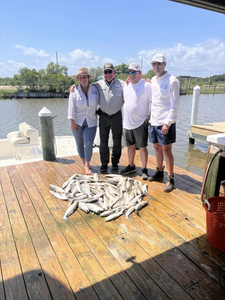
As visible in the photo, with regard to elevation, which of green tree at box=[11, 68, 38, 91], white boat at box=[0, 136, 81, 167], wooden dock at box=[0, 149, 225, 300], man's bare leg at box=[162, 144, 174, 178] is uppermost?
green tree at box=[11, 68, 38, 91]

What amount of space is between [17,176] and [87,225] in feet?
6.53

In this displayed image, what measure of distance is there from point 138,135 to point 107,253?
2.00 meters

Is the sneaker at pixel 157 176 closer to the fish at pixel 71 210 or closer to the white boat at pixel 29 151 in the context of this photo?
the fish at pixel 71 210

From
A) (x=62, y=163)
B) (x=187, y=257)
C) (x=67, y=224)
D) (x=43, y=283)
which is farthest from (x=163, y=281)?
(x=62, y=163)

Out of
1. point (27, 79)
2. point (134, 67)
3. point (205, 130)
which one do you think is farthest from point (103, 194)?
point (27, 79)

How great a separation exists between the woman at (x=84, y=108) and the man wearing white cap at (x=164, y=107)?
106 centimetres

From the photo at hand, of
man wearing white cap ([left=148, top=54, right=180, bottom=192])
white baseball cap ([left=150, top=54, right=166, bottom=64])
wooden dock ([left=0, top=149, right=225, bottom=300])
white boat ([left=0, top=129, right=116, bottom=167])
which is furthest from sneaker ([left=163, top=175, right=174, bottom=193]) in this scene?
white boat ([left=0, top=129, right=116, bottom=167])

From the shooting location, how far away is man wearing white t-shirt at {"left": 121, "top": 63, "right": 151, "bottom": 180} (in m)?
3.32

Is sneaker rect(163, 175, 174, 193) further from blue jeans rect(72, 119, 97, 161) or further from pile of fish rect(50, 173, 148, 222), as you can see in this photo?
blue jeans rect(72, 119, 97, 161)

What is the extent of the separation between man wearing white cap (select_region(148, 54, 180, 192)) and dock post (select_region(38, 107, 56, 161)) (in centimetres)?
228

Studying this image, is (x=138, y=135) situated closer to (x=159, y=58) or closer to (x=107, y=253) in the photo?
(x=159, y=58)

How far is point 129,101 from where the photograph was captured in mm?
3432

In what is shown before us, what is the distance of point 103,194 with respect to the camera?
3.04 m

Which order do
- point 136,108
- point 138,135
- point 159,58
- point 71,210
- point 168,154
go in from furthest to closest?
point 138,135 < point 136,108 < point 168,154 < point 159,58 < point 71,210
